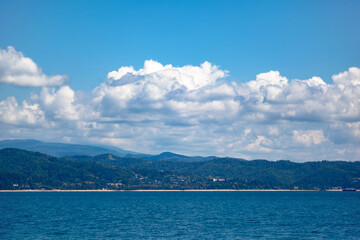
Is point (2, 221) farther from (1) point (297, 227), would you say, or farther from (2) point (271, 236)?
(1) point (297, 227)

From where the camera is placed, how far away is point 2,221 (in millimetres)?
129875

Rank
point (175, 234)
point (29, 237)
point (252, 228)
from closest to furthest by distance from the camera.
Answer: point (29, 237) → point (175, 234) → point (252, 228)

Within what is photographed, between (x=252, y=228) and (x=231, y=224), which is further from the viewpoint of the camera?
(x=231, y=224)

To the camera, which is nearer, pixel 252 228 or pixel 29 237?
pixel 29 237

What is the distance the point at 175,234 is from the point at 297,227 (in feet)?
138

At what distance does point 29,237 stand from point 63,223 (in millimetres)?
32734

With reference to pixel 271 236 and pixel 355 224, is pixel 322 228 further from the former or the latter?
pixel 271 236

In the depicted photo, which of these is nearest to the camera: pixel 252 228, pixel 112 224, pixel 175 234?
pixel 175 234

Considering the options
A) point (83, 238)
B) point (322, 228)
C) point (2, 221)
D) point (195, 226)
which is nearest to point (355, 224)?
point (322, 228)

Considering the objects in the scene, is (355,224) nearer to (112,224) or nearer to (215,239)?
(215,239)

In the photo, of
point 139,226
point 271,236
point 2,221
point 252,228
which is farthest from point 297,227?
point 2,221

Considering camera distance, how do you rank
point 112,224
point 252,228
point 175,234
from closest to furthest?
point 175,234, point 252,228, point 112,224

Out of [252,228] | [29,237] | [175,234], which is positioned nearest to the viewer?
[29,237]

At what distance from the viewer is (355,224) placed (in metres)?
131
